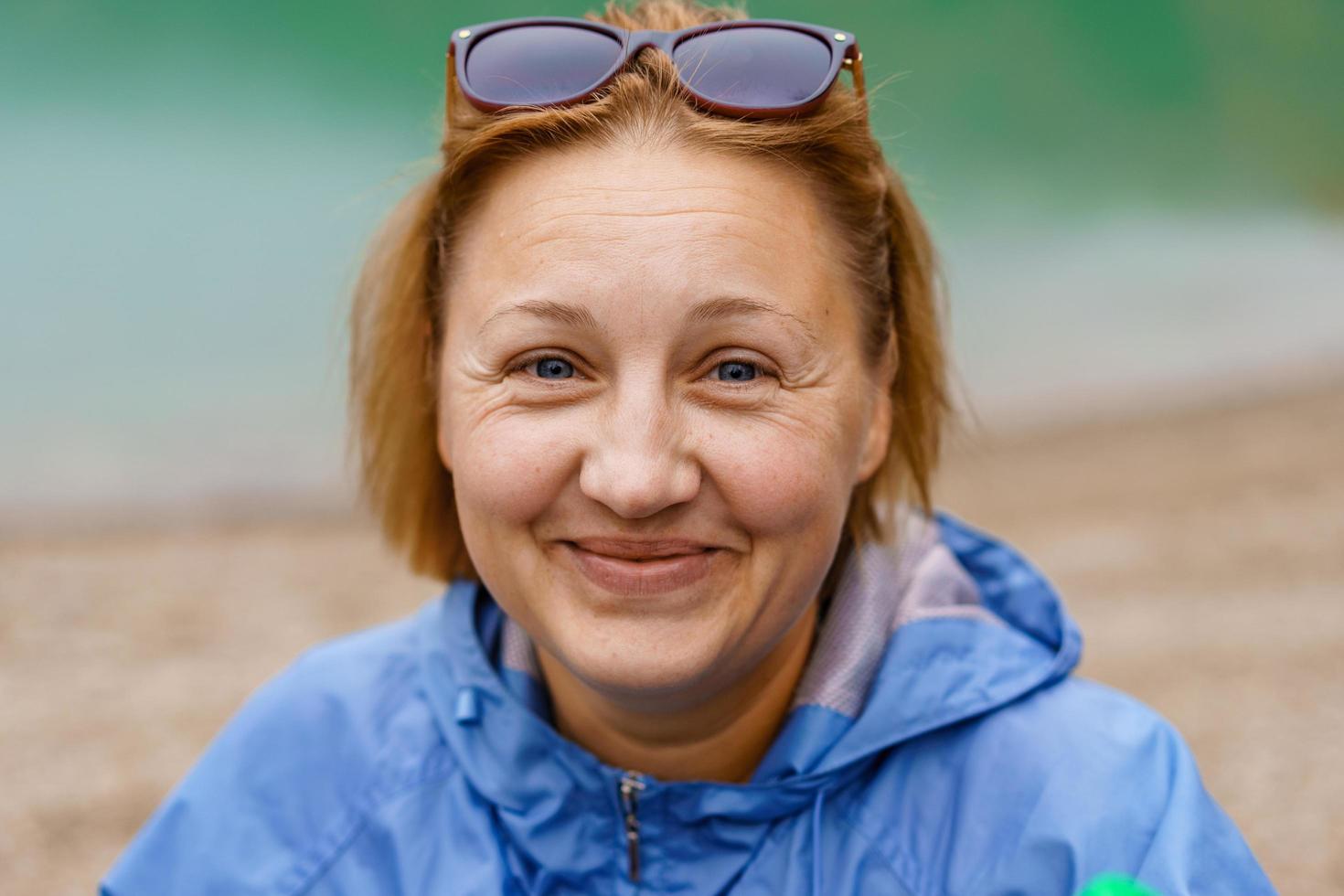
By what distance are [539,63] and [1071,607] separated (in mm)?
4487

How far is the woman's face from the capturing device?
2.02 meters

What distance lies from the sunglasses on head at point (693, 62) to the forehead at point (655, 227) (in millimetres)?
98

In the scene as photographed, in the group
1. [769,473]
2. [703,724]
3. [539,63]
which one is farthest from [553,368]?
A: [703,724]

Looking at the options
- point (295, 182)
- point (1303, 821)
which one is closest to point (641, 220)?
point (1303, 821)

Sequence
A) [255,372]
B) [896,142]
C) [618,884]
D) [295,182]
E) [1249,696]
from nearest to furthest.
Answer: [618,884] → [896,142] → [1249,696] → [255,372] → [295,182]

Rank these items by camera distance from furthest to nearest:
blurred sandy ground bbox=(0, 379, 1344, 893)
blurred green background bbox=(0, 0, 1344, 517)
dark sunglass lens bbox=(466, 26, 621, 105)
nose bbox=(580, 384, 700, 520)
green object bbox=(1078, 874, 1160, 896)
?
blurred green background bbox=(0, 0, 1344, 517) < blurred sandy ground bbox=(0, 379, 1344, 893) < dark sunglass lens bbox=(466, 26, 621, 105) < nose bbox=(580, 384, 700, 520) < green object bbox=(1078, 874, 1160, 896)

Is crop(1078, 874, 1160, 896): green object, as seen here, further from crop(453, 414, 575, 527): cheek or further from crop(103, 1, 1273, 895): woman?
crop(453, 414, 575, 527): cheek

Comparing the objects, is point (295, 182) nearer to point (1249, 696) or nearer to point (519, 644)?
point (1249, 696)

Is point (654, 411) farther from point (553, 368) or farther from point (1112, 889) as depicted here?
point (1112, 889)

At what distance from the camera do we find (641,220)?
2047 millimetres

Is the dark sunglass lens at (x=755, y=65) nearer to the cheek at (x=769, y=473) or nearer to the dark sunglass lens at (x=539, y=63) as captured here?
the dark sunglass lens at (x=539, y=63)

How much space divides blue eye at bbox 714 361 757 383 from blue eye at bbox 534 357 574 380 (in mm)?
225

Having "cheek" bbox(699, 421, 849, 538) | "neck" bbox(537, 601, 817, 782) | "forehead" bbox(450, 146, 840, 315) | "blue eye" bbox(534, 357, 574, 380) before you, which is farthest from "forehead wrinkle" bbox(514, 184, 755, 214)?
"neck" bbox(537, 601, 817, 782)

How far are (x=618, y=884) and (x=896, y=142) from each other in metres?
1.39
